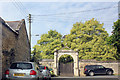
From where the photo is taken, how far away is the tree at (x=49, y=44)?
1713 inches

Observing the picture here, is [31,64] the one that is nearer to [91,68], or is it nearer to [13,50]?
[13,50]

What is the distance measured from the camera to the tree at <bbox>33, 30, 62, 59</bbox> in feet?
143

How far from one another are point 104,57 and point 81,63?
7174 millimetres

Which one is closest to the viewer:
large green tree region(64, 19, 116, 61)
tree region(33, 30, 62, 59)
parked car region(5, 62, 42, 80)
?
parked car region(5, 62, 42, 80)

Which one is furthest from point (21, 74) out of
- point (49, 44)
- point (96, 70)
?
point (49, 44)

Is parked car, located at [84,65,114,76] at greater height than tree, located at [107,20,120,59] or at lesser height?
lesser

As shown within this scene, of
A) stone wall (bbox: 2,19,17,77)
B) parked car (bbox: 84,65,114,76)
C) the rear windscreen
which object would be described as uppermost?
stone wall (bbox: 2,19,17,77)

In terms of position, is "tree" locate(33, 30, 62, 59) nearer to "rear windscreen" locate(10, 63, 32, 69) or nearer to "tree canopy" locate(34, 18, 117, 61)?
"tree canopy" locate(34, 18, 117, 61)

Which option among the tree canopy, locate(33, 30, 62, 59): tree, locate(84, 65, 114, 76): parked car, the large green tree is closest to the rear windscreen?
locate(84, 65, 114, 76): parked car

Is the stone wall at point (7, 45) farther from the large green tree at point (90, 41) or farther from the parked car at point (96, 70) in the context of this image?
the large green tree at point (90, 41)

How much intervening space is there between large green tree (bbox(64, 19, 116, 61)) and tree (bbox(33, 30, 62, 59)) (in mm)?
3728

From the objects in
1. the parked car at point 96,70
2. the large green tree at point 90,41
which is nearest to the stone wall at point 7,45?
the parked car at point 96,70

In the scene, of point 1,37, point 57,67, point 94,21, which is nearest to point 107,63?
point 57,67

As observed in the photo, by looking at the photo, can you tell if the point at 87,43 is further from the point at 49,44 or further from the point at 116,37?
the point at 116,37
